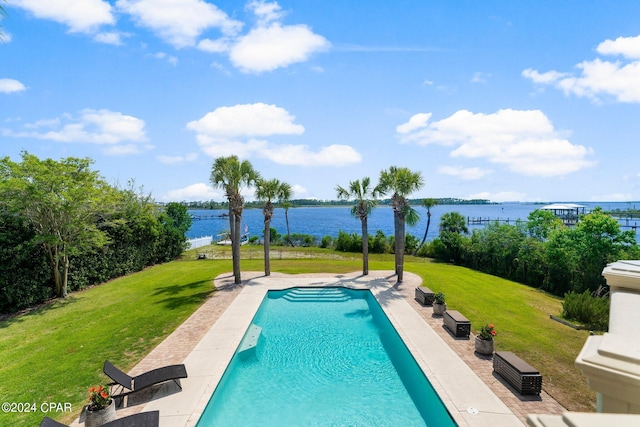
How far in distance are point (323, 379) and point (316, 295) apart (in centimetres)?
858

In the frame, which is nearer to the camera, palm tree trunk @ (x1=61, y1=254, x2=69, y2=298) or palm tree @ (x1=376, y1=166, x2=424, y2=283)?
palm tree trunk @ (x1=61, y1=254, x2=69, y2=298)

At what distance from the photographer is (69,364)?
10016mm

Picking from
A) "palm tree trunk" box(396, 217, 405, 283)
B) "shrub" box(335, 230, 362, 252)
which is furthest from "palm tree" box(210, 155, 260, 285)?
"shrub" box(335, 230, 362, 252)

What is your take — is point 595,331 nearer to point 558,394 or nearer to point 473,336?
point 473,336

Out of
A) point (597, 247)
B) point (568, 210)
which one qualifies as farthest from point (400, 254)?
point (568, 210)

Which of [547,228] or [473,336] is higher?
[547,228]

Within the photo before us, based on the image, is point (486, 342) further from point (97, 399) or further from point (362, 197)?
point (362, 197)

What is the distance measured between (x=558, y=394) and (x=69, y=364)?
13.6 meters

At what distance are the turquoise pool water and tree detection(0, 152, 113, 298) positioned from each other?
10.4 m

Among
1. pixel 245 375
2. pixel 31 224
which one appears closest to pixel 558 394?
pixel 245 375

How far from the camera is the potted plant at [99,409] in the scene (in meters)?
6.81

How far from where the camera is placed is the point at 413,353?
10312 millimetres

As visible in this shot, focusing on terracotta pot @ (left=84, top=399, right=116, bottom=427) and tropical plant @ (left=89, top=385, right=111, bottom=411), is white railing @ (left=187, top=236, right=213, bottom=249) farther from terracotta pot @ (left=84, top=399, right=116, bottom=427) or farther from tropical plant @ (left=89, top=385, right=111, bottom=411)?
terracotta pot @ (left=84, top=399, right=116, bottom=427)

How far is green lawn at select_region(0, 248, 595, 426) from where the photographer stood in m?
8.67
